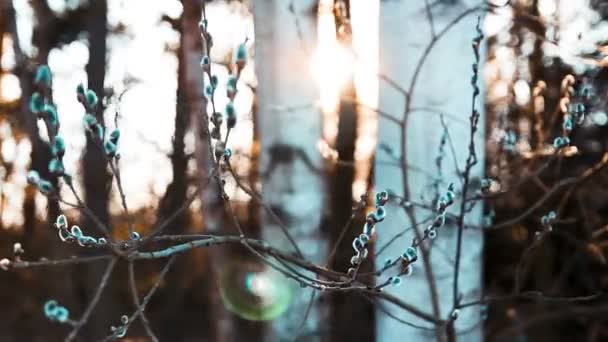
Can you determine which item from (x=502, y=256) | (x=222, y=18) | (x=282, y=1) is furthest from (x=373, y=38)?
(x=502, y=256)

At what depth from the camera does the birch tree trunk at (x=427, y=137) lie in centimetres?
174

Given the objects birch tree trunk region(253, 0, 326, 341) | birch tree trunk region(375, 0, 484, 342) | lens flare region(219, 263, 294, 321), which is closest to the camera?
birch tree trunk region(375, 0, 484, 342)

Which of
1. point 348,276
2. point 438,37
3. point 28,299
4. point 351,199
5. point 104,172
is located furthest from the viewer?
point 28,299

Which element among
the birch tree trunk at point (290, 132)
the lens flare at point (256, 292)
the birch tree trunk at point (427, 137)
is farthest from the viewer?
the lens flare at point (256, 292)

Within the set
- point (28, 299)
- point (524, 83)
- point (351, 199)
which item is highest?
point (524, 83)

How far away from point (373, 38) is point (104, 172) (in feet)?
6.40

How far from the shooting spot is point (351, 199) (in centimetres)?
452

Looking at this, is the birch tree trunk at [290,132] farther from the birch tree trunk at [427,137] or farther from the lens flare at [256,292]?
the birch tree trunk at [427,137]

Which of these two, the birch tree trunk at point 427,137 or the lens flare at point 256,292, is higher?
the birch tree trunk at point 427,137

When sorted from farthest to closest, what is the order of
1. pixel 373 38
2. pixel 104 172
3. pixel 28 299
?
pixel 28 299
pixel 104 172
pixel 373 38

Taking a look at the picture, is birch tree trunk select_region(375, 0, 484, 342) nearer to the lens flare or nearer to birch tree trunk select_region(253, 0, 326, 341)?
birch tree trunk select_region(253, 0, 326, 341)

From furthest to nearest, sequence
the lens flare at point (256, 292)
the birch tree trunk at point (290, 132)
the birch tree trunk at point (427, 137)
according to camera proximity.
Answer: the lens flare at point (256, 292), the birch tree trunk at point (290, 132), the birch tree trunk at point (427, 137)

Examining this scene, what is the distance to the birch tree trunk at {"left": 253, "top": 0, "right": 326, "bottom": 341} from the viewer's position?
222 cm

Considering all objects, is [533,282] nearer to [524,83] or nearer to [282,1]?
[524,83]
